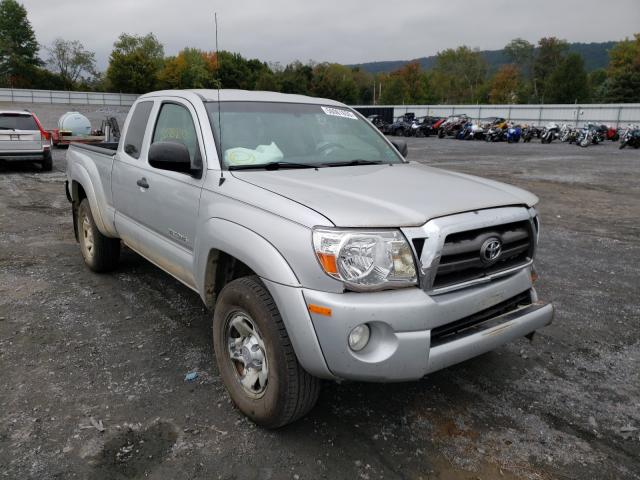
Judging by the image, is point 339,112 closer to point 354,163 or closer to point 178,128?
point 354,163

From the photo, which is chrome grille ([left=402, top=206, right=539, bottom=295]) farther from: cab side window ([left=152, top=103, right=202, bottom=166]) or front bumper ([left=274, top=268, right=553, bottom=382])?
cab side window ([left=152, top=103, right=202, bottom=166])

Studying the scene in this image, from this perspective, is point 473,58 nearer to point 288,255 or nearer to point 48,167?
point 48,167

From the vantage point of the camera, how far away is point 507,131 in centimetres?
3312

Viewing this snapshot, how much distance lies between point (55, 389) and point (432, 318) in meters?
2.46

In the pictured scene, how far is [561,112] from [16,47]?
8448 centimetres

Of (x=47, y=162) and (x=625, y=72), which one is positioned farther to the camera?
(x=625, y=72)

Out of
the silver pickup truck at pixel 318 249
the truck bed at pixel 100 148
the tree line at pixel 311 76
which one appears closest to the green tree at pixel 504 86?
the tree line at pixel 311 76

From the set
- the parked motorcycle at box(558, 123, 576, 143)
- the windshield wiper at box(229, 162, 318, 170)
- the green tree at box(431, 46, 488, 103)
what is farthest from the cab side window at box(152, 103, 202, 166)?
the green tree at box(431, 46, 488, 103)

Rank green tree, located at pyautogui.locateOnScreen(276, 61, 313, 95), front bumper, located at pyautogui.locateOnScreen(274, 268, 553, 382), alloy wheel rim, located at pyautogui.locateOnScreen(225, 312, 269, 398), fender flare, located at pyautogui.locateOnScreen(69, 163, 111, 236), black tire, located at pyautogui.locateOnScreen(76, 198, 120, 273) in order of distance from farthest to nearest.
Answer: green tree, located at pyautogui.locateOnScreen(276, 61, 313, 95) < black tire, located at pyautogui.locateOnScreen(76, 198, 120, 273) < fender flare, located at pyautogui.locateOnScreen(69, 163, 111, 236) < alloy wheel rim, located at pyautogui.locateOnScreen(225, 312, 269, 398) < front bumper, located at pyautogui.locateOnScreen(274, 268, 553, 382)

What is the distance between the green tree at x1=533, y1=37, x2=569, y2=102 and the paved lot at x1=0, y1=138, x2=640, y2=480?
340 feet

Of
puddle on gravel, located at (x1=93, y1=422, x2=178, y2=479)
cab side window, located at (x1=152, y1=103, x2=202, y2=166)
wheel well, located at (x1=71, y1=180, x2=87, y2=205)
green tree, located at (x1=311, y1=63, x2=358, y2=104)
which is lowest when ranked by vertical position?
puddle on gravel, located at (x1=93, y1=422, x2=178, y2=479)

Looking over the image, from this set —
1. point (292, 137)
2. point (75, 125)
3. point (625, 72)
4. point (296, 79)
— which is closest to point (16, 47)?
point (296, 79)

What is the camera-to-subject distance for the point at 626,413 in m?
3.15

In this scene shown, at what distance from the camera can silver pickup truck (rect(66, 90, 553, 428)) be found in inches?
97.7
